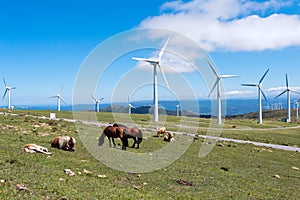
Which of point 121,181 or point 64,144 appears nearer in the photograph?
point 121,181

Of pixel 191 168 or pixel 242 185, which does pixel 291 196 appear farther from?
pixel 191 168

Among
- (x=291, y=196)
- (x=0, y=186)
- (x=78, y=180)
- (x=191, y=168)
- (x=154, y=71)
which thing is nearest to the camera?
(x=0, y=186)

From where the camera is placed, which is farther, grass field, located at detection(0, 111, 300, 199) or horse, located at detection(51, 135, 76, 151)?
horse, located at detection(51, 135, 76, 151)

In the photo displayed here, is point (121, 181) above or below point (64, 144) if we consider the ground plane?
below

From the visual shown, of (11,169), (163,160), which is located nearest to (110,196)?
(11,169)

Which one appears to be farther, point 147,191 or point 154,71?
point 154,71

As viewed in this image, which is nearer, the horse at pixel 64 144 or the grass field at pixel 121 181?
the grass field at pixel 121 181

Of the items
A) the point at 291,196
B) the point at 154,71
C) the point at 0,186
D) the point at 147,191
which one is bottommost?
the point at 291,196

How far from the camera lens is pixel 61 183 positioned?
13055 millimetres

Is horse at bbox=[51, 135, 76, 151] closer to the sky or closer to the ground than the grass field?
closer to the sky

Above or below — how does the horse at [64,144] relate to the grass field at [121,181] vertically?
above

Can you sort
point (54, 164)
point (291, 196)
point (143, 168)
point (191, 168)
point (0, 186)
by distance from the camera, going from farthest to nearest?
point (191, 168)
point (143, 168)
point (291, 196)
point (54, 164)
point (0, 186)

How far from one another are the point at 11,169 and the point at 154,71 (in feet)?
254

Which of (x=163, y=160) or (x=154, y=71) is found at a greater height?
(x=154, y=71)
